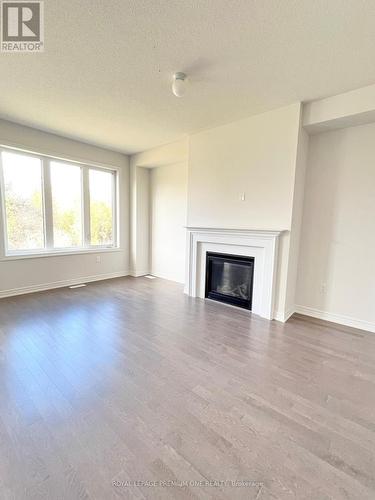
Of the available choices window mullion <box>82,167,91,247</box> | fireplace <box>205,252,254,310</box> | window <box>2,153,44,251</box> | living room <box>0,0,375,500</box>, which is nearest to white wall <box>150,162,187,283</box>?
living room <box>0,0,375,500</box>

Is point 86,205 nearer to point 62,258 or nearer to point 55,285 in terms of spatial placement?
point 62,258

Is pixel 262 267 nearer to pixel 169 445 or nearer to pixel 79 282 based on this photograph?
pixel 169 445

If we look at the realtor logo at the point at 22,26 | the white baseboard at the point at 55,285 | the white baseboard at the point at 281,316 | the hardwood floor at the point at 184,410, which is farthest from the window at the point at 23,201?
the white baseboard at the point at 281,316

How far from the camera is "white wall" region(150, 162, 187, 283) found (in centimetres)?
495

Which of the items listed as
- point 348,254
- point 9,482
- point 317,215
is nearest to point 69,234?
point 9,482

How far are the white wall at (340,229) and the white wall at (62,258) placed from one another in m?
3.82

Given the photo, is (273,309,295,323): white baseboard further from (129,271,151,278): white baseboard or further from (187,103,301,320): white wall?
(129,271,151,278): white baseboard

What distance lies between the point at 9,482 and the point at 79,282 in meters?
3.86

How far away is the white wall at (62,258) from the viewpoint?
374 cm

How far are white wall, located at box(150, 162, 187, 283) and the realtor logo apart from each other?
10.3ft

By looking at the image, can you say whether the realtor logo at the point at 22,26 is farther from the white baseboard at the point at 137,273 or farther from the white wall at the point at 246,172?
the white baseboard at the point at 137,273

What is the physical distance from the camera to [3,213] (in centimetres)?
369

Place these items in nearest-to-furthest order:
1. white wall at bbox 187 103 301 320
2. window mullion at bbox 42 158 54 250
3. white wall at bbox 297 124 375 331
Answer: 1. white wall at bbox 297 124 375 331
2. white wall at bbox 187 103 301 320
3. window mullion at bbox 42 158 54 250

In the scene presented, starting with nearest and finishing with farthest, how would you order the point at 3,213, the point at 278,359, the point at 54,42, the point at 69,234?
the point at 54,42 → the point at 278,359 → the point at 3,213 → the point at 69,234
